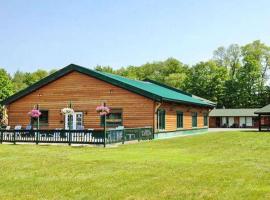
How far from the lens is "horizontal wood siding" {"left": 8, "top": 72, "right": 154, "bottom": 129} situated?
97.1 feet

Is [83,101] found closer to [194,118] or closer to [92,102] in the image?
[92,102]

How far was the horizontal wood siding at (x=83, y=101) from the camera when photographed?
97.1 feet

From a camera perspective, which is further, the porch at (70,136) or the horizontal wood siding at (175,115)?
the horizontal wood siding at (175,115)

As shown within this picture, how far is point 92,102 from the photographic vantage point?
31.2 metres

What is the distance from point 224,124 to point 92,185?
65.7 meters

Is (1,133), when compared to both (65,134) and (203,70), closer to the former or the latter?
(65,134)

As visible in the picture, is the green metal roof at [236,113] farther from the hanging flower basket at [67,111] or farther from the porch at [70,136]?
the porch at [70,136]

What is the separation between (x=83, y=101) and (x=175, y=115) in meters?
7.75

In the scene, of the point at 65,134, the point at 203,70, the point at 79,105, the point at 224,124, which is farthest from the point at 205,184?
the point at 203,70

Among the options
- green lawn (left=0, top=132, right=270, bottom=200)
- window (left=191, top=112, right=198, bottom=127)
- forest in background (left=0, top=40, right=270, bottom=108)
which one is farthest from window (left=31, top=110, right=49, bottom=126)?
forest in background (left=0, top=40, right=270, bottom=108)

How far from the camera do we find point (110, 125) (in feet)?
100

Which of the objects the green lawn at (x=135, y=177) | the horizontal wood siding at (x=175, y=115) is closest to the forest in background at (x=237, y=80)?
the horizontal wood siding at (x=175, y=115)

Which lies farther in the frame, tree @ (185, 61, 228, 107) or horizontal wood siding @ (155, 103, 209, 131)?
tree @ (185, 61, 228, 107)

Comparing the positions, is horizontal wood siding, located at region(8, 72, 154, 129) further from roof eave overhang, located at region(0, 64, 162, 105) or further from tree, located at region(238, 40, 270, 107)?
tree, located at region(238, 40, 270, 107)
